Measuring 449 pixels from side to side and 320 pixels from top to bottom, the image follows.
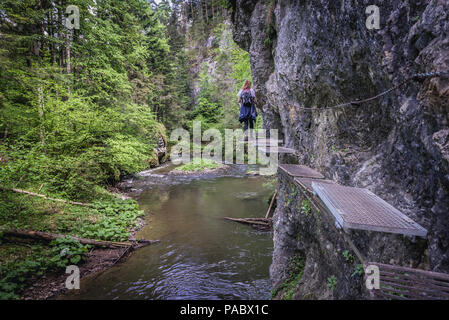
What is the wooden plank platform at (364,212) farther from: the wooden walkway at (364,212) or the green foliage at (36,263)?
the green foliage at (36,263)

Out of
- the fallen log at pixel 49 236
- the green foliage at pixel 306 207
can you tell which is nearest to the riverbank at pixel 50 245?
the fallen log at pixel 49 236

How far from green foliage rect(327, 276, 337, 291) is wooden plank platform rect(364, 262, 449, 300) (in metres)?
1.11

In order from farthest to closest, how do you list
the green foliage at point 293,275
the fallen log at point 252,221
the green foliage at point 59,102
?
1. the fallen log at point 252,221
2. the green foliage at point 59,102
3. the green foliage at point 293,275

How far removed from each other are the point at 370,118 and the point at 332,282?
2.49 metres

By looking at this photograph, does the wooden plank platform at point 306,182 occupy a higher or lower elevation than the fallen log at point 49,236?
higher

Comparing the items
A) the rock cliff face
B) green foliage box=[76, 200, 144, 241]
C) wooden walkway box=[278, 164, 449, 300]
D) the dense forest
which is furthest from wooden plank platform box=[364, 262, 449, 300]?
green foliage box=[76, 200, 144, 241]

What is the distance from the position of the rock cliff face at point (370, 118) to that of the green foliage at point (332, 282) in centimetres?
10

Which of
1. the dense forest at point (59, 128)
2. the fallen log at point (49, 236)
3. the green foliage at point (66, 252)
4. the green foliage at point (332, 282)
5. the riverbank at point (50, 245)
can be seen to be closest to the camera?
the green foliage at point (332, 282)

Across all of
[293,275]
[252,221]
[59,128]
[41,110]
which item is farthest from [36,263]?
[252,221]

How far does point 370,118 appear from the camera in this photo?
3414 mm

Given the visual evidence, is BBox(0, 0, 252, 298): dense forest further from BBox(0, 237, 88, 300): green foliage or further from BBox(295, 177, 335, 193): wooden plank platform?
BBox(295, 177, 335, 193): wooden plank platform

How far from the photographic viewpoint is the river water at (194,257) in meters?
6.05

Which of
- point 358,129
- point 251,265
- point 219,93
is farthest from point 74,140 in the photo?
point 219,93

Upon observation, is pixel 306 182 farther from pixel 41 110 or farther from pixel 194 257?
pixel 41 110
